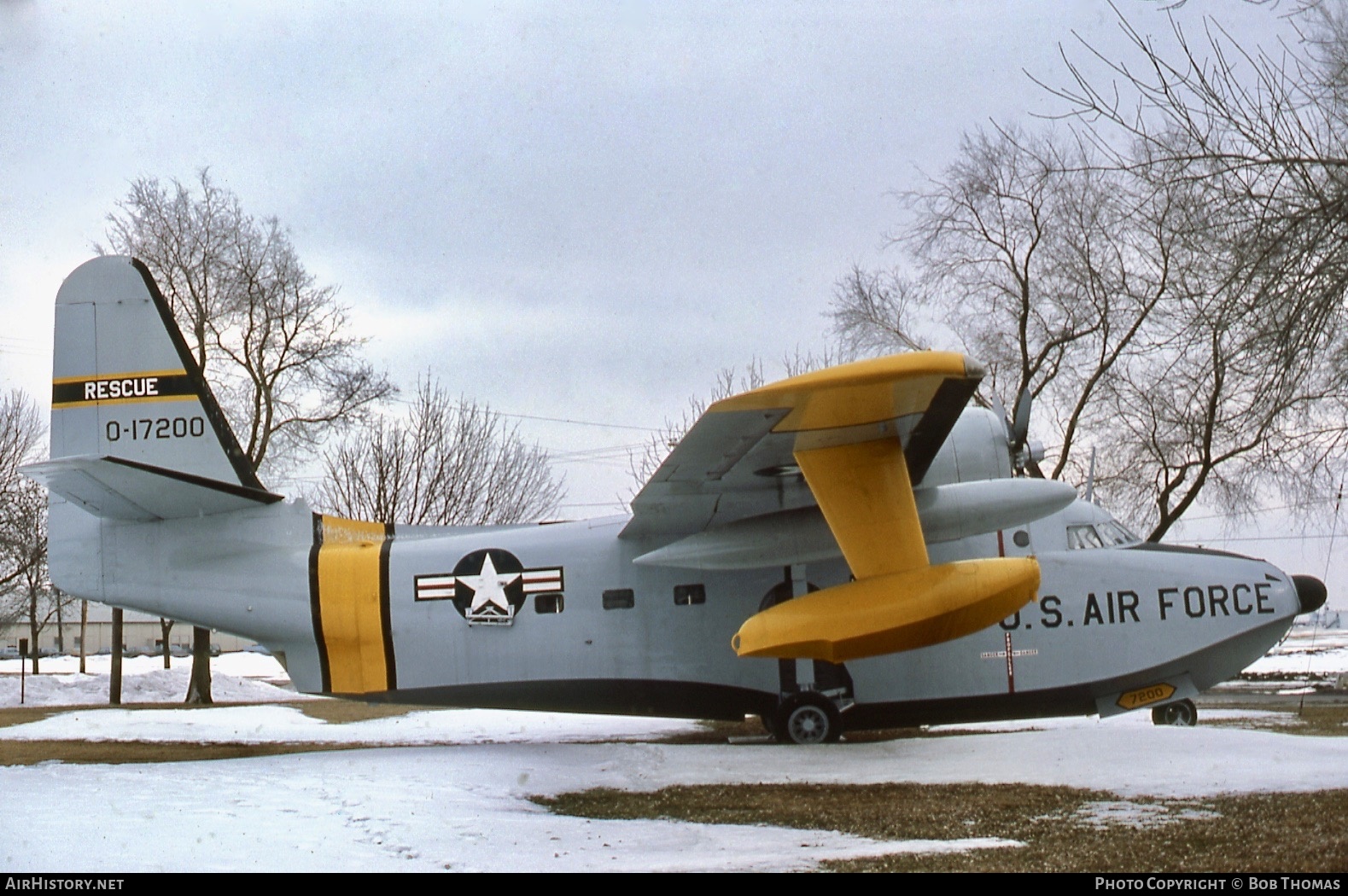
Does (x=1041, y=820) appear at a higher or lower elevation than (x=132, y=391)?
lower

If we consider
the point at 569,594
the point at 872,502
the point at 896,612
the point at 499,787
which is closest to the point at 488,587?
the point at 569,594

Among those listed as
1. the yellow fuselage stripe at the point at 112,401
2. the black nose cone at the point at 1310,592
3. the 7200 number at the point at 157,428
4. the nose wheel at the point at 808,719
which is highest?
the yellow fuselage stripe at the point at 112,401

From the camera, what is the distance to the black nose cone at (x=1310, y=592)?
12703 mm

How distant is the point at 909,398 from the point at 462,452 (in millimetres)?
20164

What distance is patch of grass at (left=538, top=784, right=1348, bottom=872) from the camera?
6.02 m

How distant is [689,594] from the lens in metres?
12.3

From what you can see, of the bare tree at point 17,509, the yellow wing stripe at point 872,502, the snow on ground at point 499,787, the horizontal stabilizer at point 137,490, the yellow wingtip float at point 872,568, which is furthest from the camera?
the bare tree at point 17,509

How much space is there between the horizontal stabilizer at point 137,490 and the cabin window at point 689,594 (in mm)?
4579

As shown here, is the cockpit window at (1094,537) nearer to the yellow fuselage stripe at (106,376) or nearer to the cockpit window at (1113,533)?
the cockpit window at (1113,533)

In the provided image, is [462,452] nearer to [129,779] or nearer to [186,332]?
[186,332]

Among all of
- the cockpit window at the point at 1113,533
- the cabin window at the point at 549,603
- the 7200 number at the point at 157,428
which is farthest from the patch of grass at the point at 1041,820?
the 7200 number at the point at 157,428

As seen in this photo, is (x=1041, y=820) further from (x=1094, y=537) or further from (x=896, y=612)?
(x=1094, y=537)

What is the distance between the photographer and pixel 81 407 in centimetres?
1207

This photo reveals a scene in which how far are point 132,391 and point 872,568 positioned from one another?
816 cm
